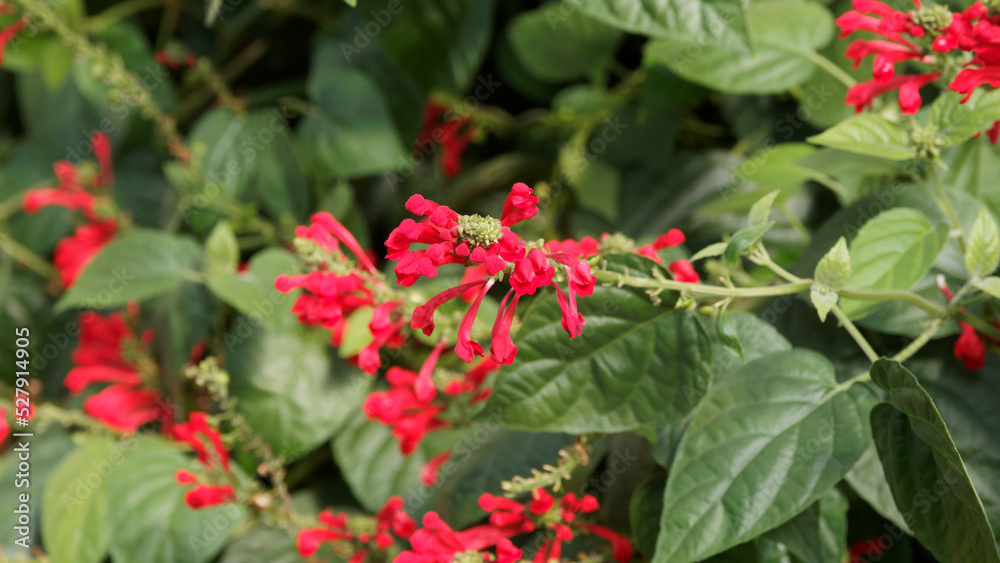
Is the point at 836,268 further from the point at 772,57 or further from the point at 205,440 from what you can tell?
the point at 205,440

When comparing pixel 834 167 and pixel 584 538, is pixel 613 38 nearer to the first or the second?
pixel 834 167

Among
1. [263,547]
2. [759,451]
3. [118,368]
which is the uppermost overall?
[759,451]

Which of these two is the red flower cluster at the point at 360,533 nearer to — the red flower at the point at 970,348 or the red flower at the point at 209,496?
the red flower at the point at 209,496

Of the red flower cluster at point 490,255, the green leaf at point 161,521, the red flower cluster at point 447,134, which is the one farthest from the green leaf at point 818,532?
the red flower cluster at point 447,134

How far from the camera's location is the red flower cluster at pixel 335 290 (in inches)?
21.0

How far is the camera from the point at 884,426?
502 mm

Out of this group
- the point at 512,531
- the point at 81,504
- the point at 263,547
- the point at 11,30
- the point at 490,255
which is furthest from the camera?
the point at 11,30

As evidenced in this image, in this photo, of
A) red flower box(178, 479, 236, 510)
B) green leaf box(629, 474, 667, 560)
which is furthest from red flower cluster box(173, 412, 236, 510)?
green leaf box(629, 474, 667, 560)

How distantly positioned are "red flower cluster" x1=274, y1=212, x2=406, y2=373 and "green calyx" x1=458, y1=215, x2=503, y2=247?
0.48ft

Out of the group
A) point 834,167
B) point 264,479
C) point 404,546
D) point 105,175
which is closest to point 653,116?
point 834,167

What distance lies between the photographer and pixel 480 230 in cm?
41

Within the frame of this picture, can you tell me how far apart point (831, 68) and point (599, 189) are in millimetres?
365

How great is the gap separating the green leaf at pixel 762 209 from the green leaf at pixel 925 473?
0.43ft

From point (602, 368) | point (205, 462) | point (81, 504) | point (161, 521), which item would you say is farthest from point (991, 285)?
point (81, 504)
